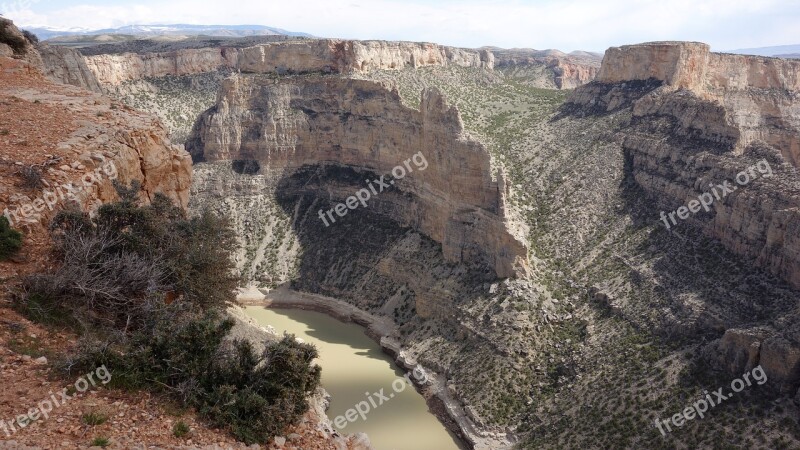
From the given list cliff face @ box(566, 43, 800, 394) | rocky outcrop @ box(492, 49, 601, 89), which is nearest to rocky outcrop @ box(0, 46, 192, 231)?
cliff face @ box(566, 43, 800, 394)

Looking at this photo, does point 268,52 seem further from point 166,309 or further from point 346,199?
point 166,309

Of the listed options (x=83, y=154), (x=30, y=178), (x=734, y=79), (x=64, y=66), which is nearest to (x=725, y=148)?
(x=734, y=79)

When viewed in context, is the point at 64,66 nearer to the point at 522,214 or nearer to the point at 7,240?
the point at 7,240

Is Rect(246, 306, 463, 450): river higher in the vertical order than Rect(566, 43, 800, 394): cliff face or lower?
lower

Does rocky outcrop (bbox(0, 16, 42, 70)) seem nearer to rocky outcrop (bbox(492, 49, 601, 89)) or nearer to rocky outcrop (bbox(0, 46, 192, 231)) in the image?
rocky outcrop (bbox(0, 46, 192, 231))

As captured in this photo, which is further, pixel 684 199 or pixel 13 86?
pixel 684 199

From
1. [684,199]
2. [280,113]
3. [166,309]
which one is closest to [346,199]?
[280,113]
